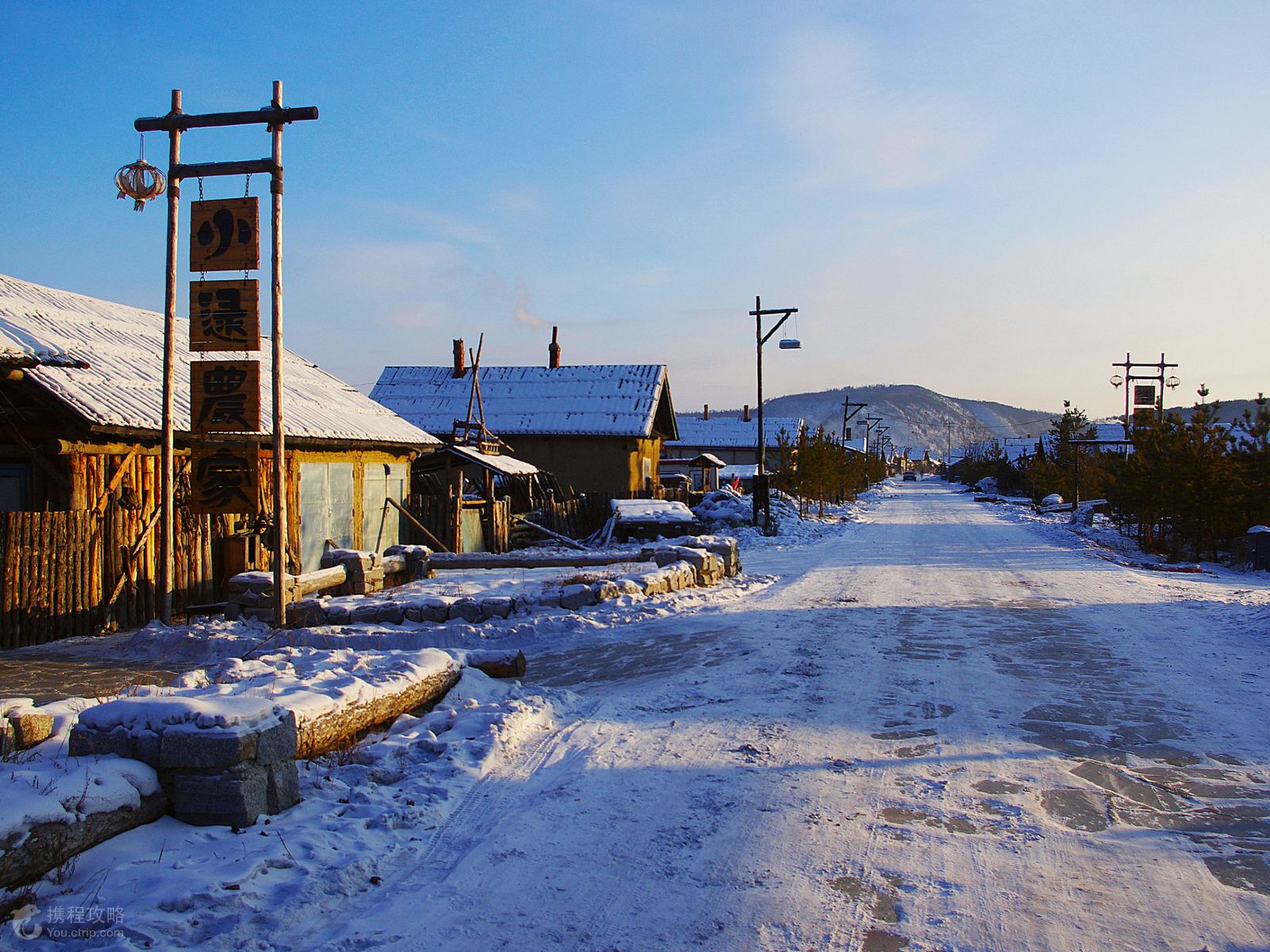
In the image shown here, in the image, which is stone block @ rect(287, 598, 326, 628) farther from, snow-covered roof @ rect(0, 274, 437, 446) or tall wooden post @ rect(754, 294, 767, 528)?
tall wooden post @ rect(754, 294, 767, 528)

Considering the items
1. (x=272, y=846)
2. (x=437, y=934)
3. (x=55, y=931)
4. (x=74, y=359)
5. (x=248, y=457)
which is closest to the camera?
(x=55, y=931)

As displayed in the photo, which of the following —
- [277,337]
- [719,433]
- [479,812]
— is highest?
[719,433]

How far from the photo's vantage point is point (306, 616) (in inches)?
454

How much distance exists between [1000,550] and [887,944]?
21.8 meters

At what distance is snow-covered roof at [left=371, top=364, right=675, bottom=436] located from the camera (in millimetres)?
32656

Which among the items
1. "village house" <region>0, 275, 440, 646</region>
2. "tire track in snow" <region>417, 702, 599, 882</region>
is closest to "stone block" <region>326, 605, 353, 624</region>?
"village house" <region>0, 275, 440, 646</region>

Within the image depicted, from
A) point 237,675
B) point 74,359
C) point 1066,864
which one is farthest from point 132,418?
point 1066,864

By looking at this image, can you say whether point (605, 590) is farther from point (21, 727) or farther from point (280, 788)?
point (21, 727)

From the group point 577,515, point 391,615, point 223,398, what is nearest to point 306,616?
point 391,615

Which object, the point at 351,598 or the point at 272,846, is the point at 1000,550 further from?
the point at 272,846

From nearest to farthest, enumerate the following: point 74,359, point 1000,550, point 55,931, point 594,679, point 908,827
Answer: point 55,931 < point 908,827 < point 594,679 < point 74,359 < point 1000,550

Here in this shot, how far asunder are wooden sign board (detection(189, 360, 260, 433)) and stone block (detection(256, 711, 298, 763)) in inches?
249

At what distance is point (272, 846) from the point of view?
175 inches

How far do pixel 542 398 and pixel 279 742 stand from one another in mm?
29928
